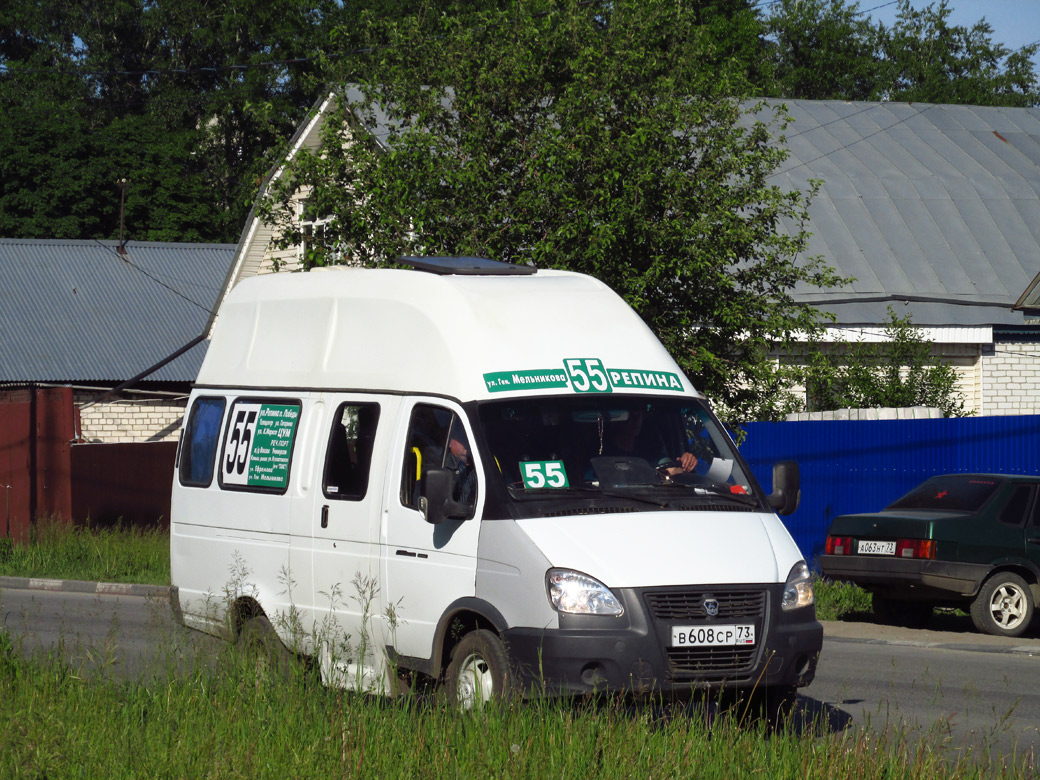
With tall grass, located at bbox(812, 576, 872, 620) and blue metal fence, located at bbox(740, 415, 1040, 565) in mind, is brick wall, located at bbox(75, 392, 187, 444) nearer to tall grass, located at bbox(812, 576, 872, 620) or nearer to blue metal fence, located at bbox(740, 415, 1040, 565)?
blue metal fence, located at bbox(740, 415, 1040, 565)

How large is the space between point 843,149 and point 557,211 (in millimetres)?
17240

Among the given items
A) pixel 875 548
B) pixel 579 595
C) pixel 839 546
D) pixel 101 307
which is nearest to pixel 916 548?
pixel 875 548

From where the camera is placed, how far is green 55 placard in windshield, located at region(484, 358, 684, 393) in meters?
7.93

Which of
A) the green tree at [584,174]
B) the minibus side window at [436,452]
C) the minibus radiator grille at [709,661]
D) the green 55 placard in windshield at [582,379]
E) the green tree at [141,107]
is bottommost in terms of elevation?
the minibus radiator grille at [709,661]

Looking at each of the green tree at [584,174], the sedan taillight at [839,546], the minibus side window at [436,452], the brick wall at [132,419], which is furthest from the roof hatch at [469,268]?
the brick wall at [132,419]

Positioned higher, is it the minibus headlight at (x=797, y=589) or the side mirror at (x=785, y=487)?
the side mirror at (x=785, y=487)

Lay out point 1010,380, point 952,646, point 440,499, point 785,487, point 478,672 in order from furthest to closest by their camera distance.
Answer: point 1010,380 → point 952,646 → point 785,487 → point 440,499 → point 478,672

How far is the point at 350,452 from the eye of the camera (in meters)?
8.55

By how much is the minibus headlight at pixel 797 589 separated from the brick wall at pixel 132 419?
27952 mm

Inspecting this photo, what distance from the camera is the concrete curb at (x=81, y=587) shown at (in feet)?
56.5

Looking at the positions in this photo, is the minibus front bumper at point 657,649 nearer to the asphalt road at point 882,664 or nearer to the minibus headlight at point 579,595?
the minibus headlight at point 579,595

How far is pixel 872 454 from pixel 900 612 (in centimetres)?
325

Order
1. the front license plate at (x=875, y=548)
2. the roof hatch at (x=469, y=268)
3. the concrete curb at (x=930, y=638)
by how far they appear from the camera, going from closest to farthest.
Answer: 1. the roof hatch at (x=469, y=268)
2. the concrete curb at (x=930, y=638)
3. the front license plate at (x=875, y=548)

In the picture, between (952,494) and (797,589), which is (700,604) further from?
(952,494)
